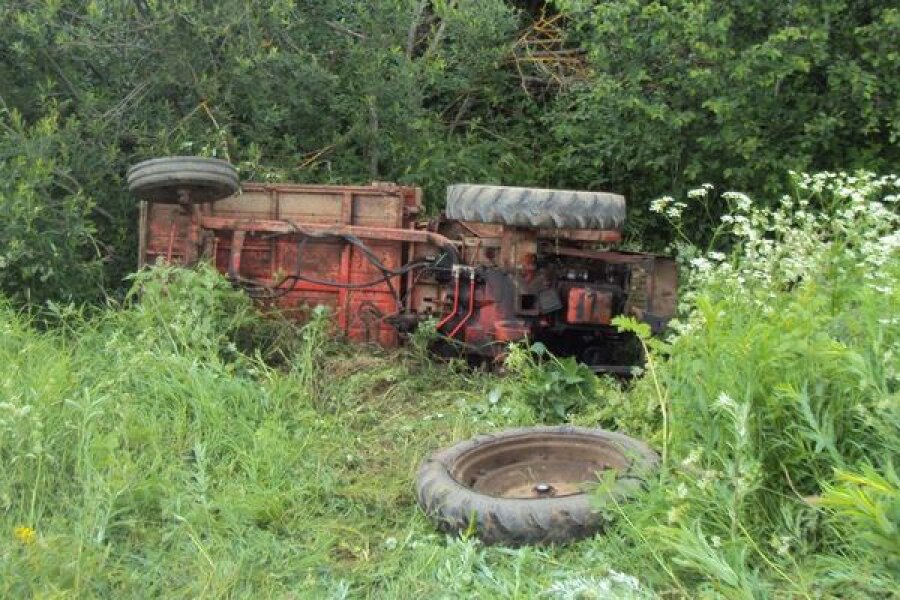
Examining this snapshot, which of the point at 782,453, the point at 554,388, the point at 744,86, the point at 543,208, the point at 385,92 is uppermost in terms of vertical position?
the point at 744,86

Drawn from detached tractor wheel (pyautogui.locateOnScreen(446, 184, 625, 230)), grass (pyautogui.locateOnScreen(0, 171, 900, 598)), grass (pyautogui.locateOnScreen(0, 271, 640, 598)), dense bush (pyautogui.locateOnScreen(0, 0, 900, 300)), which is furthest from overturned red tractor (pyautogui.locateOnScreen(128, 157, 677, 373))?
dense bush (pyautogui.locateOnScreen(0, 0, 900, 300))

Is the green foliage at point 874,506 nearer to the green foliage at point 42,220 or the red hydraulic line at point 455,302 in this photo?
the red hydraulic line at point 455,302

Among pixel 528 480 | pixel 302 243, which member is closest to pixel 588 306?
pixel 528 480

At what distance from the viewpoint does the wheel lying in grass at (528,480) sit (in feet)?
11.2

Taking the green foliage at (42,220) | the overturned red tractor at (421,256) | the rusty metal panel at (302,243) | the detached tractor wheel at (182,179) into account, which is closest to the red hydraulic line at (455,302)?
the overturned red tractor at (421,256)

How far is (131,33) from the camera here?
7098mm

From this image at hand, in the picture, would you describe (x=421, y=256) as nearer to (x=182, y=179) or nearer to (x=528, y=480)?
(x=182, y=179)

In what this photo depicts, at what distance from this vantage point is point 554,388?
4.80m

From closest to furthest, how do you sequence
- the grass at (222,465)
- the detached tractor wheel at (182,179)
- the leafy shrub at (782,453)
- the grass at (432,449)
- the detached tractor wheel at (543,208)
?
the leafy shrub at (782,453)
the grass at (432,449)
the grass at (222,465)
the detached tractor wheel at (543,208)
the detached tractor wheel at (182,179)

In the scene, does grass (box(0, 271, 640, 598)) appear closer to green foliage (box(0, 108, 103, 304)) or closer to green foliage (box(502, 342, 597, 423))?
green foliage (box(502, 342, 597, 423))

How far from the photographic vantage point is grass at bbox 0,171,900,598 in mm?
2965

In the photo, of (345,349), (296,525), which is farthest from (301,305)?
(296,525)

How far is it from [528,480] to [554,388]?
713 mm

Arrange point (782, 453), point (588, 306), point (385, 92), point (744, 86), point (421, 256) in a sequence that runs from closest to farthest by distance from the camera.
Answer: point (782, 453) → point (588, 306) → point (421, 256) → point (744, 86) → point (385, 92)
